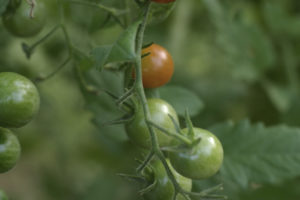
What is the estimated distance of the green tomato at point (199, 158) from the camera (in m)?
0.68

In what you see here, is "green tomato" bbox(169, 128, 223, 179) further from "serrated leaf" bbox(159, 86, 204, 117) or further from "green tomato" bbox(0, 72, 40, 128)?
"serrated leaf" bbox(159, 86, 204, 117)

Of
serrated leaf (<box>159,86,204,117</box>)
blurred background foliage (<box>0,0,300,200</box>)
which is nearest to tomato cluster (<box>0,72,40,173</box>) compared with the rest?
serrated leaf (<box>159,86,204,117</box>)

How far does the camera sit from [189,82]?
1.64m

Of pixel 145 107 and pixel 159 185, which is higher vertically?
pixel 145 107

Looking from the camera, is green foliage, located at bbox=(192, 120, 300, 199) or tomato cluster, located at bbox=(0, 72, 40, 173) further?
green foliage, located at bbox=(192, 120, 300, 199)

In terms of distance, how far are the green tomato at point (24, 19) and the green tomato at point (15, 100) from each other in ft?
0.70

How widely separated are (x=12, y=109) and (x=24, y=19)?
27cm

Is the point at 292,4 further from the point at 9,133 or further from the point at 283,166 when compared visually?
the point at 9,133

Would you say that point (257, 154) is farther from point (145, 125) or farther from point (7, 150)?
point (7, 150)

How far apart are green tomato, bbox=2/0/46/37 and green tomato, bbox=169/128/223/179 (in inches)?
17.0

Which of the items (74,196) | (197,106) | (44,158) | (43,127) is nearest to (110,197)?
(74,196)

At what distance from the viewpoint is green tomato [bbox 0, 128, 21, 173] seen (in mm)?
724

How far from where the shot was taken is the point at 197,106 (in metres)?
1.11

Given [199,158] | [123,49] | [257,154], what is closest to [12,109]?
[123,49]
